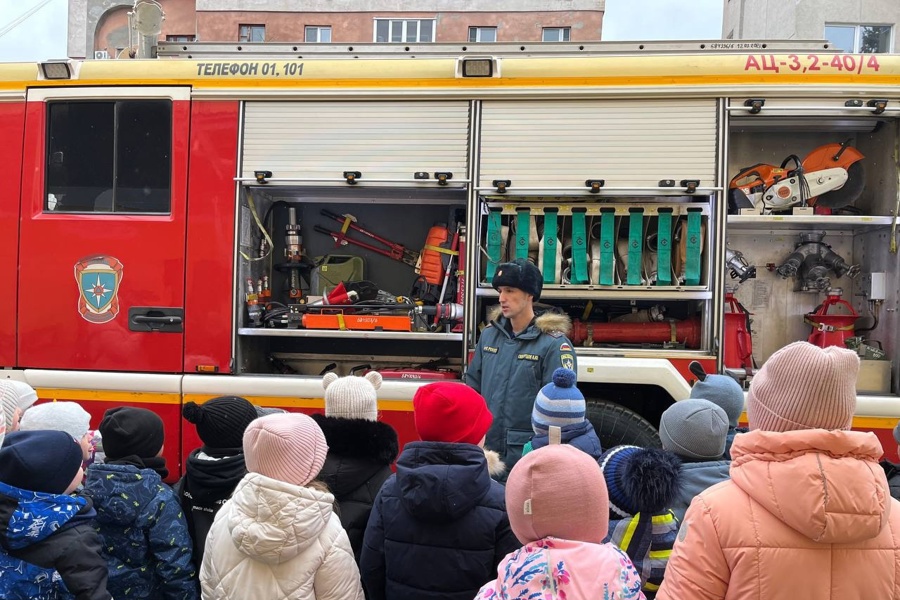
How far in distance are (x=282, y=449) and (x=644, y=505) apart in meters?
1.08

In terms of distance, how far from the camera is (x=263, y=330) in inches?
181

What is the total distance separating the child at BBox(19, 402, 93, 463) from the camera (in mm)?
2500

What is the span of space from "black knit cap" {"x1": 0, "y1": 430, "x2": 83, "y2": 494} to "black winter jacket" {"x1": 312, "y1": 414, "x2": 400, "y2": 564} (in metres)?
0.80

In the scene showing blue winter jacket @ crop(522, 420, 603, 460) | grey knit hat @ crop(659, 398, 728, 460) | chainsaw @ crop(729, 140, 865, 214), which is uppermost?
chainsaw @ crop(729, 140, 865, 214)

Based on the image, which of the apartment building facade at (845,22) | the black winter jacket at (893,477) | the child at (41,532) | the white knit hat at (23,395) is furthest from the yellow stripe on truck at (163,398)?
the apartment building facade at (845,22)

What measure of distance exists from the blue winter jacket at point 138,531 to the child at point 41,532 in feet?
1.08

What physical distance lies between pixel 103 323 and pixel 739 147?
4.79 m

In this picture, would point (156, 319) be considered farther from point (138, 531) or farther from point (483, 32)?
point (483, 32)

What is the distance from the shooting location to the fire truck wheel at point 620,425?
433 cm

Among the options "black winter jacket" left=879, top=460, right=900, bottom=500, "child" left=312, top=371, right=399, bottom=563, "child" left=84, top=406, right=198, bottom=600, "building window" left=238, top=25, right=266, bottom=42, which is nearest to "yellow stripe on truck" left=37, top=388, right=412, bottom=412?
"child" left=312, top=371, right=399, bottom=563

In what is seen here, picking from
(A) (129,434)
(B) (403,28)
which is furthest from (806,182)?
(B) (403,28)

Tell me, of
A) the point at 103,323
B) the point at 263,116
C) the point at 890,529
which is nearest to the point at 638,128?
the point at 263,116

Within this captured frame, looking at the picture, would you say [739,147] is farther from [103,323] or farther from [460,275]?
[103,323]

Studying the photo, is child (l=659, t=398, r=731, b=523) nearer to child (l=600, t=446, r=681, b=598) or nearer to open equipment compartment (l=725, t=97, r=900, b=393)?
child (l=600, t=446, r=681, b=598)
